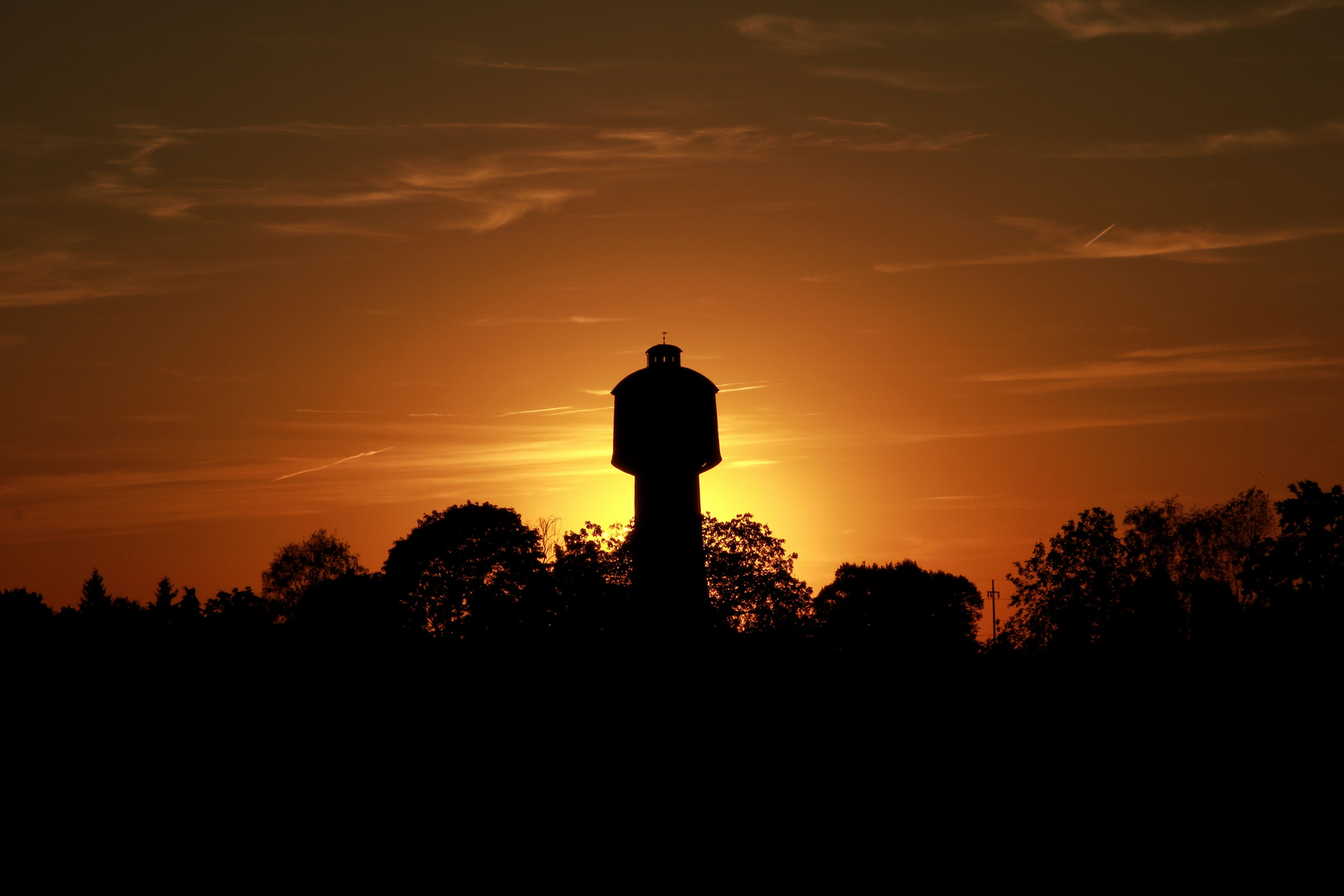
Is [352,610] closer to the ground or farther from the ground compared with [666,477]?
closer to the ground

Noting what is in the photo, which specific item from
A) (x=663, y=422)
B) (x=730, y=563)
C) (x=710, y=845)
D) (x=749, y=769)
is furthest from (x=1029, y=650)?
(x=710, y=845)

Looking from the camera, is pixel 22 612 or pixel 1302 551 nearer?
pixel 1302 551

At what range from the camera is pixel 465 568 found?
70250 mm

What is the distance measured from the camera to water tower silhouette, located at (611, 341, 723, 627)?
51.7 metres

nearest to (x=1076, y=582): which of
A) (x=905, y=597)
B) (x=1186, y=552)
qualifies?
(x=1186, y=552)

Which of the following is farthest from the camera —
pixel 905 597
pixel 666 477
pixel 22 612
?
pixel 905 597

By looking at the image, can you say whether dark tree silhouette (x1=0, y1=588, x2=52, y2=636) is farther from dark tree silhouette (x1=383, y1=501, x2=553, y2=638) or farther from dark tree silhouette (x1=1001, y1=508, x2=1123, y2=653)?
dark tree silhouette (x1=1001, y1=508, x2=1123, y2=653)

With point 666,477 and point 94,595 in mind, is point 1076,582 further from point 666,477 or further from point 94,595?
point 94,595

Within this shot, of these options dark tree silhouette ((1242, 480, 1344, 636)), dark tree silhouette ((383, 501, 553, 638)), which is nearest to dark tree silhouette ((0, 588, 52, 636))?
dark tree silhouette ((383, 501, 553, 638))

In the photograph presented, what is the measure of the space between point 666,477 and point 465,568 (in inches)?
893

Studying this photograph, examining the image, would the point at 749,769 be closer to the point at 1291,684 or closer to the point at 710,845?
the point at 710,845

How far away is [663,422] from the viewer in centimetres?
5162

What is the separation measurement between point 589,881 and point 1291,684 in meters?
22.9

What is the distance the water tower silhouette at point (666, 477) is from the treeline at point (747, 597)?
0.87 meters
